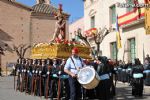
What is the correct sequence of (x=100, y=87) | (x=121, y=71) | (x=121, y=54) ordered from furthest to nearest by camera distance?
(x=121, y=54), (x=121, y=71), (x=100, y=87)

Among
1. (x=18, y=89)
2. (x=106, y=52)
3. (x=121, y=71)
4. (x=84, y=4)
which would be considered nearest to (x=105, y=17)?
(x=106, y=52)

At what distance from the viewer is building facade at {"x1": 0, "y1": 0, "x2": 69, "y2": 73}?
52.3m

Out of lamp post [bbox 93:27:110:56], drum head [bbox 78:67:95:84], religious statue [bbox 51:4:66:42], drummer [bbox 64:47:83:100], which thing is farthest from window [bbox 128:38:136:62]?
drum head [bbox 78:67:95:84]

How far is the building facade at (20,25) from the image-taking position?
52.3 m

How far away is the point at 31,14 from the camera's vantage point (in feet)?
183

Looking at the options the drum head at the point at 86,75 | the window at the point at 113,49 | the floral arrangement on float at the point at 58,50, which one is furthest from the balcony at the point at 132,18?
the drum head at the point at 86,75

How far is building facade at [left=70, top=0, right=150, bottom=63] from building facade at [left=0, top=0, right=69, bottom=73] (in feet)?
46.9

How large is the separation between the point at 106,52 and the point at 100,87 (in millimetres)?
20408

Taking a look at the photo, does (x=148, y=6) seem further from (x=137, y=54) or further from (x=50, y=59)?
(x=50, y=59)

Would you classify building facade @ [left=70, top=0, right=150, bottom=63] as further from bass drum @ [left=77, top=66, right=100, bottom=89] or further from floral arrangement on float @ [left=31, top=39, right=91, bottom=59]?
bass drum @ [left=77, top=66, right=100, bottom=89]

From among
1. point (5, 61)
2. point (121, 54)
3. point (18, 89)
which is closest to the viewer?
point (18, 89)

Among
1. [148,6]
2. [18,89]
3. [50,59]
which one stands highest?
[148,6]

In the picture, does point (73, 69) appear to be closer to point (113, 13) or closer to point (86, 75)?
point (86, 75)

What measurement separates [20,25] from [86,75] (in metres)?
41.6
